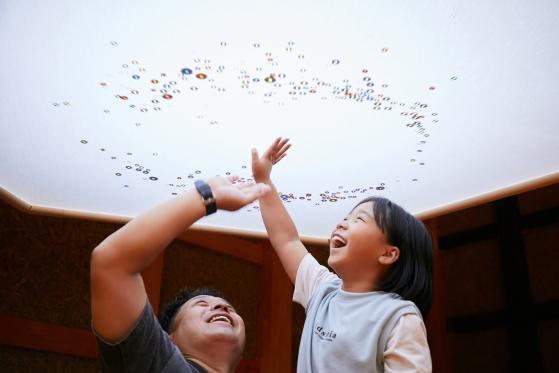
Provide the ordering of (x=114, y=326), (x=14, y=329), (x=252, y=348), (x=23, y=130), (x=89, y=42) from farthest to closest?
1. (x=252, y=348)
2. (x=14, y=329)
3. (x=23, y=130)
4. (x=89, y=42)
5. (x=114, y=326)

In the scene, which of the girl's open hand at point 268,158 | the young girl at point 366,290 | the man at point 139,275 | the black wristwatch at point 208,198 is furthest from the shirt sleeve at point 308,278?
the black wristwatch at point 208,198

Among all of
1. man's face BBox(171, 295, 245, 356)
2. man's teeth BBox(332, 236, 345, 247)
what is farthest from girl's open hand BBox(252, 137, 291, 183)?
man's face BBox(171, 295, 245, 356)

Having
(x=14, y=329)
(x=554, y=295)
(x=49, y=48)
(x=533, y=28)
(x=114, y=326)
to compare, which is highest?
(x=533, y=28)

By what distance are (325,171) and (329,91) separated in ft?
1.08

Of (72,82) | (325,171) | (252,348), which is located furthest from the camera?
(252,348)

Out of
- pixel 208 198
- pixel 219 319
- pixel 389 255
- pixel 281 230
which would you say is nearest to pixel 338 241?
pixel 389 255

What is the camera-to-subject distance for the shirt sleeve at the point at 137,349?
894 mm

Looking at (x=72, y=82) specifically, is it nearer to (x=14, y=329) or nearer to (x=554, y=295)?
(x=14, y=329)

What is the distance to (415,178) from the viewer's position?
140 cm

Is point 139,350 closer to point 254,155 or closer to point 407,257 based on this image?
point 254,155

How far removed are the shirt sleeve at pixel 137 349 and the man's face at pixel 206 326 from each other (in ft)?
0.83

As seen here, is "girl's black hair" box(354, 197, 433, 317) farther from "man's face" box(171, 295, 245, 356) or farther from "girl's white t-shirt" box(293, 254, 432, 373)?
"man's face" box(171, 295, 245, 356)

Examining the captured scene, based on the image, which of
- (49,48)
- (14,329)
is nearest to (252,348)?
(14,329)

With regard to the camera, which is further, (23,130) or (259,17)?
(23,130)
